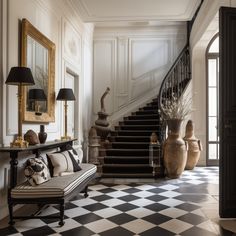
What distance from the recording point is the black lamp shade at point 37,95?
3.78 m

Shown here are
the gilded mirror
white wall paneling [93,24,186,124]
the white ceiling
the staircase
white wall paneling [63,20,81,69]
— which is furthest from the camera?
white wall paneling [93,24,186,124]

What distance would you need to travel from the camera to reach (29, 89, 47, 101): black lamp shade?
3.78m

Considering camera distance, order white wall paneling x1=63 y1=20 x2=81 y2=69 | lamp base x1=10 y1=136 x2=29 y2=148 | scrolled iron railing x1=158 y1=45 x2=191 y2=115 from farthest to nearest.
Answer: scrolled iron railing x1=158 y1=45 x2=191 y2=115, white wall paneling x1=63 y1=20 x2=81 y2=69, lamp base x1=10 y1=136 x2=29 y2=148

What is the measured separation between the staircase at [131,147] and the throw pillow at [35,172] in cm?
271

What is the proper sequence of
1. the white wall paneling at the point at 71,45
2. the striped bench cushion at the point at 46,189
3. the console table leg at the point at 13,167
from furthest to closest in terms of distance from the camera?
the white wall paneling at the point at 71,45
the console table leg at the point at 13,167
the striped bench cushion at the point at 46,189

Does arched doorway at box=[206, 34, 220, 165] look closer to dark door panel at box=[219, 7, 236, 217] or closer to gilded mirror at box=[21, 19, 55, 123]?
dark door panel at box=[219, 7, 236, 217]

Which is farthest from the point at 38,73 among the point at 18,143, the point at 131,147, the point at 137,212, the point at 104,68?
the point at 104,68

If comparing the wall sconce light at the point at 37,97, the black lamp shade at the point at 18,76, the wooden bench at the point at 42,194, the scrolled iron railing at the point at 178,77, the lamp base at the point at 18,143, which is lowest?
the wooden bench at the point at 42,194

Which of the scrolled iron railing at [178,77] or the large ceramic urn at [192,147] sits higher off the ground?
the scrolled iron railing at [178,77]

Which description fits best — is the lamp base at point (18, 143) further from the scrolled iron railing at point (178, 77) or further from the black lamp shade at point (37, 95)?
the scrolled iron railing at point (178, 77)

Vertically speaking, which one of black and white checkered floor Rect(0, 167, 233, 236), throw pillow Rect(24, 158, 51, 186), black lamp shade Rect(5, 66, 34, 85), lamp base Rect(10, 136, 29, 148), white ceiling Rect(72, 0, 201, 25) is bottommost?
black and white checkered floor Rect(0, 167, 233, 236)

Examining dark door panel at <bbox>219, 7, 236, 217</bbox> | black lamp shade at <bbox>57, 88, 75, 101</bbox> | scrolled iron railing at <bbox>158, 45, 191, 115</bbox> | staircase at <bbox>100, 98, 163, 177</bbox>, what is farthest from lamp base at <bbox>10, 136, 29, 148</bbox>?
scrolled iron railing at <bbox>158, 45, 191, 115</bbox>

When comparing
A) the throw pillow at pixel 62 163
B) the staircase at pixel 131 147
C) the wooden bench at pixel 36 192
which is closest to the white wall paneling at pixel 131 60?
the staircase at pixel 131 147

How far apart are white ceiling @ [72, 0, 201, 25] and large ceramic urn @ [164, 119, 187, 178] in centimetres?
245
